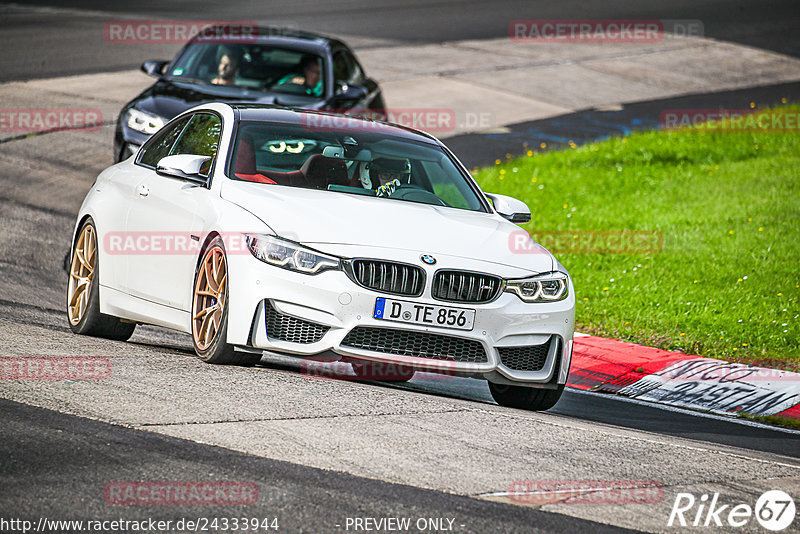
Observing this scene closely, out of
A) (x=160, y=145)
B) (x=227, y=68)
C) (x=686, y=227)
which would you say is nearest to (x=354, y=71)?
(x=227, y=68)

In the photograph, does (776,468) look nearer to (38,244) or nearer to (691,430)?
(691,430)

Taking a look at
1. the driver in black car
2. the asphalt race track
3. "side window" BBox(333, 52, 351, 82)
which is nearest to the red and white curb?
the asphalt race track

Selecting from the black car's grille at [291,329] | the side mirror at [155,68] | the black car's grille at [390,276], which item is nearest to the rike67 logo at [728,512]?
the black car's grille at [390,276]

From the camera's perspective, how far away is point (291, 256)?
6.86m

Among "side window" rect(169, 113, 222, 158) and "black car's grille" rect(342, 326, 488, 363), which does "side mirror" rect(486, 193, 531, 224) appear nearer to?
"black car's grille" rect(342, 326, 488, 363)

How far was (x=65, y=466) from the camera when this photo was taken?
5008mm

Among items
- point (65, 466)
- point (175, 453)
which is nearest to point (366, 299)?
point (175, 453)

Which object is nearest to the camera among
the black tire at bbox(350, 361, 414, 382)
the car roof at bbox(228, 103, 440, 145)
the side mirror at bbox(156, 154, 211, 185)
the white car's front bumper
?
the white car's front bumper

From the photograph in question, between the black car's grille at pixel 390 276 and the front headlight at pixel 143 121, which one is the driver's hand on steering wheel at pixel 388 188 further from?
the front headlight at pixel 143 121

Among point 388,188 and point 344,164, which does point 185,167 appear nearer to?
point 344,164

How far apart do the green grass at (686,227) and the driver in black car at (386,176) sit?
323cm

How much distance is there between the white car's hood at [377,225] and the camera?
7.00 metres

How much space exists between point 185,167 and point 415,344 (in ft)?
6.38

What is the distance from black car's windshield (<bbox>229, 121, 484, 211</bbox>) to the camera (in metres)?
7.96
